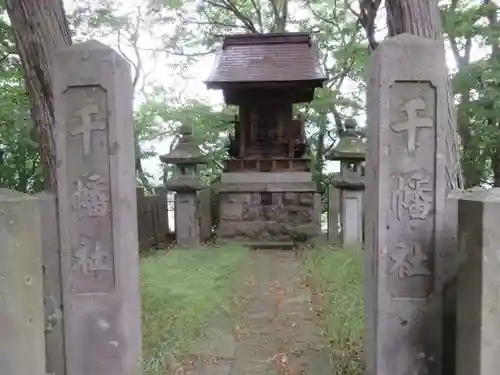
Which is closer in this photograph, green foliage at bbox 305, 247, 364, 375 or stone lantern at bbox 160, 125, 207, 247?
green foliage at bbox 305, 247, 364, 375

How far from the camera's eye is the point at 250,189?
32.9ft

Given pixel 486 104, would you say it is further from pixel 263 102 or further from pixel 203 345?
pixel 203 345

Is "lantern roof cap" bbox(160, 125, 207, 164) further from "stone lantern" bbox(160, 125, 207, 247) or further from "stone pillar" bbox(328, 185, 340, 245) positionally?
"stone pillar" bbox(328, 185, 340, 245)

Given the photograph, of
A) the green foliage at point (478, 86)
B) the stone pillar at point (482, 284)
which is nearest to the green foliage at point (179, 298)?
the stone pillar at point (482, 284)

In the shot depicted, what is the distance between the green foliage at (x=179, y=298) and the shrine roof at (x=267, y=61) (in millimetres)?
3423

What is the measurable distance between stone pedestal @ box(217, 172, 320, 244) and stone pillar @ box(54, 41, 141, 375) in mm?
6819

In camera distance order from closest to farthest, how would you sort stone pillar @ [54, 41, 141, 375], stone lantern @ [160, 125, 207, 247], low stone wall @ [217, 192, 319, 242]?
stone pillar @ [54, 41, 141, 375] → stone lantern @ [160, 125, 207, 247] → low stone wall @ [217, 192, 319, 242]

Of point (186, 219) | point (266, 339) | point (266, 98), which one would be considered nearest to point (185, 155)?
point (186, 219)

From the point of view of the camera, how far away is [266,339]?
4383 mm

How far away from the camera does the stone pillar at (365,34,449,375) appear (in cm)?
293

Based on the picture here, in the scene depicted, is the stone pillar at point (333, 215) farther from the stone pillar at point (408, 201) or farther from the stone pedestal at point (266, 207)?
the stone pillar at point (408, 201)

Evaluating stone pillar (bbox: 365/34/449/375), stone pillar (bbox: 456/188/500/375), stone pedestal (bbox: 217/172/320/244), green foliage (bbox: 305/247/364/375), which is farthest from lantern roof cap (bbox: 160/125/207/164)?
stone pillar (bbox: 456/188/500/375)

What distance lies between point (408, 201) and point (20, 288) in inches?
84.8

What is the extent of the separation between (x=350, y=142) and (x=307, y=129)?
5.73m
